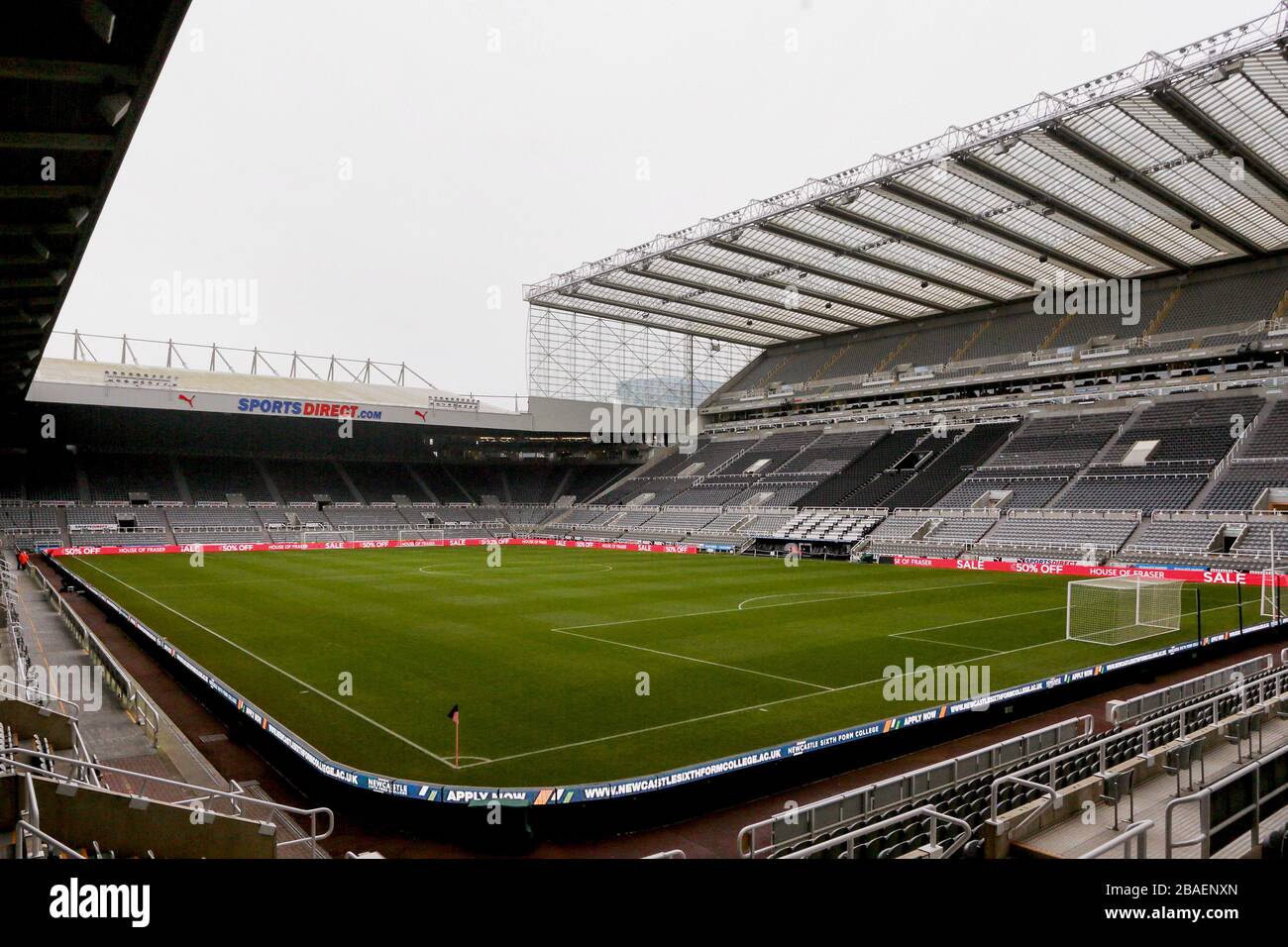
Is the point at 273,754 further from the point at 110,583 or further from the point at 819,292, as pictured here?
the point at 819,292

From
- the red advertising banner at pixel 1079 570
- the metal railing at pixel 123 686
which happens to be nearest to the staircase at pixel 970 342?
the red advertising banner at pixel 1079 570

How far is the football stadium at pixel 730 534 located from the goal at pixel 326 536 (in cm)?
28

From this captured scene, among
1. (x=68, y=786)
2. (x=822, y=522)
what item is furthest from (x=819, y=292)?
(x=68, y=786)

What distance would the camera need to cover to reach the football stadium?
350 inches

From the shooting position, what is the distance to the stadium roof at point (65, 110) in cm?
676

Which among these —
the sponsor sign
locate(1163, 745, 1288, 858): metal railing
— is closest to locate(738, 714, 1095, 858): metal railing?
the sponsor sign

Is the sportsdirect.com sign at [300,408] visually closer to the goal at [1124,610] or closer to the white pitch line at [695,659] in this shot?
the white pitch line at [695,659]

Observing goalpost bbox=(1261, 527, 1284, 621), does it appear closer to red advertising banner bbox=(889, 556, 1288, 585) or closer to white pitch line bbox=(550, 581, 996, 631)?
red advertising banner bbox=(889, 556, 1288, 585)

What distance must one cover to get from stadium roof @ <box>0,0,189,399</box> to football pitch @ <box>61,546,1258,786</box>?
848 cm

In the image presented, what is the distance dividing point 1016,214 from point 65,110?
42597 mm

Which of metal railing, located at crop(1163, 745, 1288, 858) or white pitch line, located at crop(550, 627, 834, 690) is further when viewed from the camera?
white pitch line, located at crop(550, 627, 834, 690)

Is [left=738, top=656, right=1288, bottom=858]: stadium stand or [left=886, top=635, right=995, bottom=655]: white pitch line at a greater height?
[left=738, top=656, right=1288, bottom=858]: stadium stand

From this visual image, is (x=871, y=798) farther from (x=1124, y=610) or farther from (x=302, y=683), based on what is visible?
(x=1124, y=610)

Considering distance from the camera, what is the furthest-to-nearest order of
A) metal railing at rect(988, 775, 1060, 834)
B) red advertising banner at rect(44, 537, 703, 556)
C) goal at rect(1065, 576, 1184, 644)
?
1. red advertising banner at rect(44, 537, 703, 556)
2. goal at rect(1065, 576, 1184, 644)
3. metal railing at rect(988, 775, 1060, 834)
